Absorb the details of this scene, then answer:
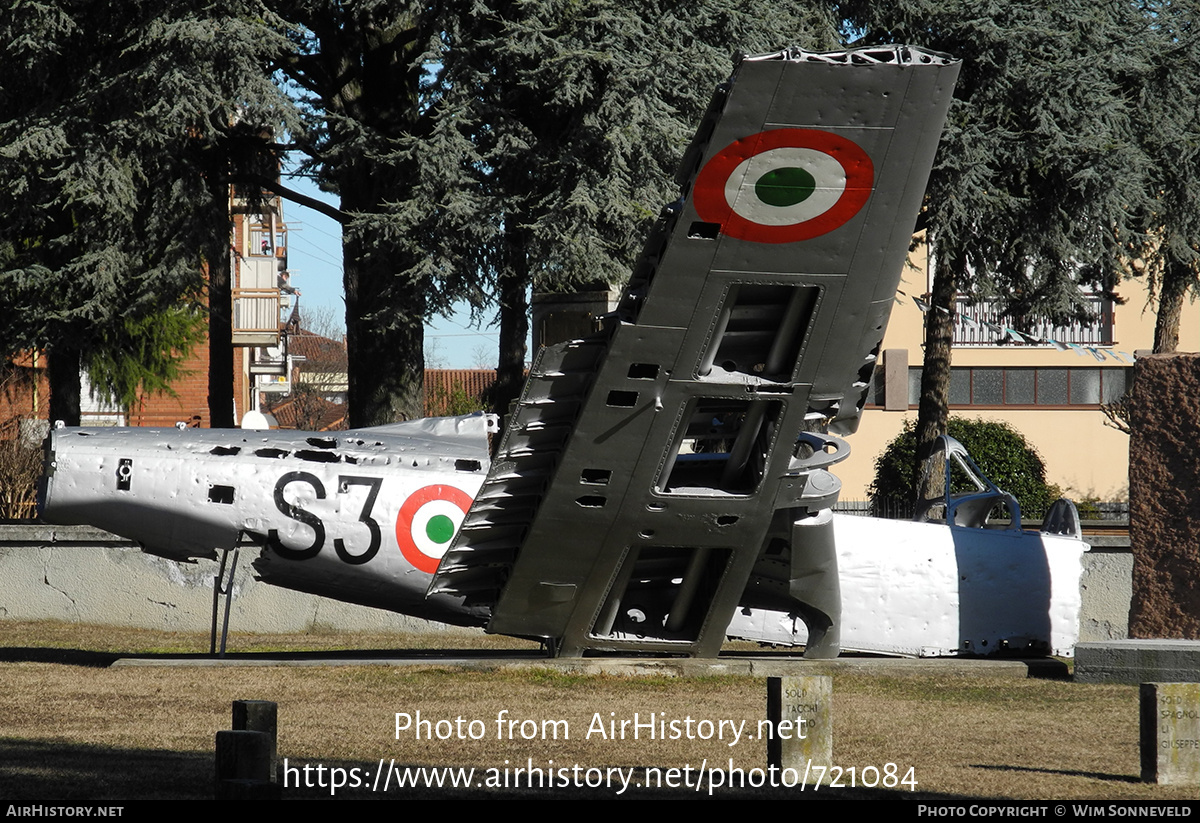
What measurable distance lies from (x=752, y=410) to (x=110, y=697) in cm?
561

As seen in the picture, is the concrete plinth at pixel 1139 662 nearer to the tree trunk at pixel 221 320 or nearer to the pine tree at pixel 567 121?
the pine tree at pixel 567 121

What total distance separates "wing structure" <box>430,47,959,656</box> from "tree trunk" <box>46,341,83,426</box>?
368 inches

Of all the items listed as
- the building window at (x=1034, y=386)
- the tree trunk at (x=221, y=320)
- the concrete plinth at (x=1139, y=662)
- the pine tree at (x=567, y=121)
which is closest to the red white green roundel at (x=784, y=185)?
the concrete plinth at (x=1139, y=662)

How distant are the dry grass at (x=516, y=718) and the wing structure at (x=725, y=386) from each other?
0.87m

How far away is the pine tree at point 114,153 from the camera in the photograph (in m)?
14.6

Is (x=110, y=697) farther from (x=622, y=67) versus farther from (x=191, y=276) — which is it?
(x=622, y=67)

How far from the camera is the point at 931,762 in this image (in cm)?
779

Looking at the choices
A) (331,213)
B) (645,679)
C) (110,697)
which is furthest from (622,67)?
(110,697)

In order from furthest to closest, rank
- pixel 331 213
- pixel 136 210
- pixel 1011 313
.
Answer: pixel 1011 313, pixel 331 213, pixel 136 210

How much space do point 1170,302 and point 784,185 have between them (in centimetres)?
1692

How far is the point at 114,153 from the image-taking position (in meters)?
14.9

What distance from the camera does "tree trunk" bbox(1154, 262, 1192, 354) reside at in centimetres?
2100

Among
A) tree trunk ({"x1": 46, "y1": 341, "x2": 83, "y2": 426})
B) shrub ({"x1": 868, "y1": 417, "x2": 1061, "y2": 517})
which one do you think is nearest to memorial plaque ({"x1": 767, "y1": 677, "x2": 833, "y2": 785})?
tree trunk ({"x1": 46, "y1": 341, "x2": 83, "y2": 426})

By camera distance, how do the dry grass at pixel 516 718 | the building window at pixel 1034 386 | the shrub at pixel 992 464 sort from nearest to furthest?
the dry grass at pixel 516 718 < the shrub at pixel 992 464 < the building window at pixel 1034 386
